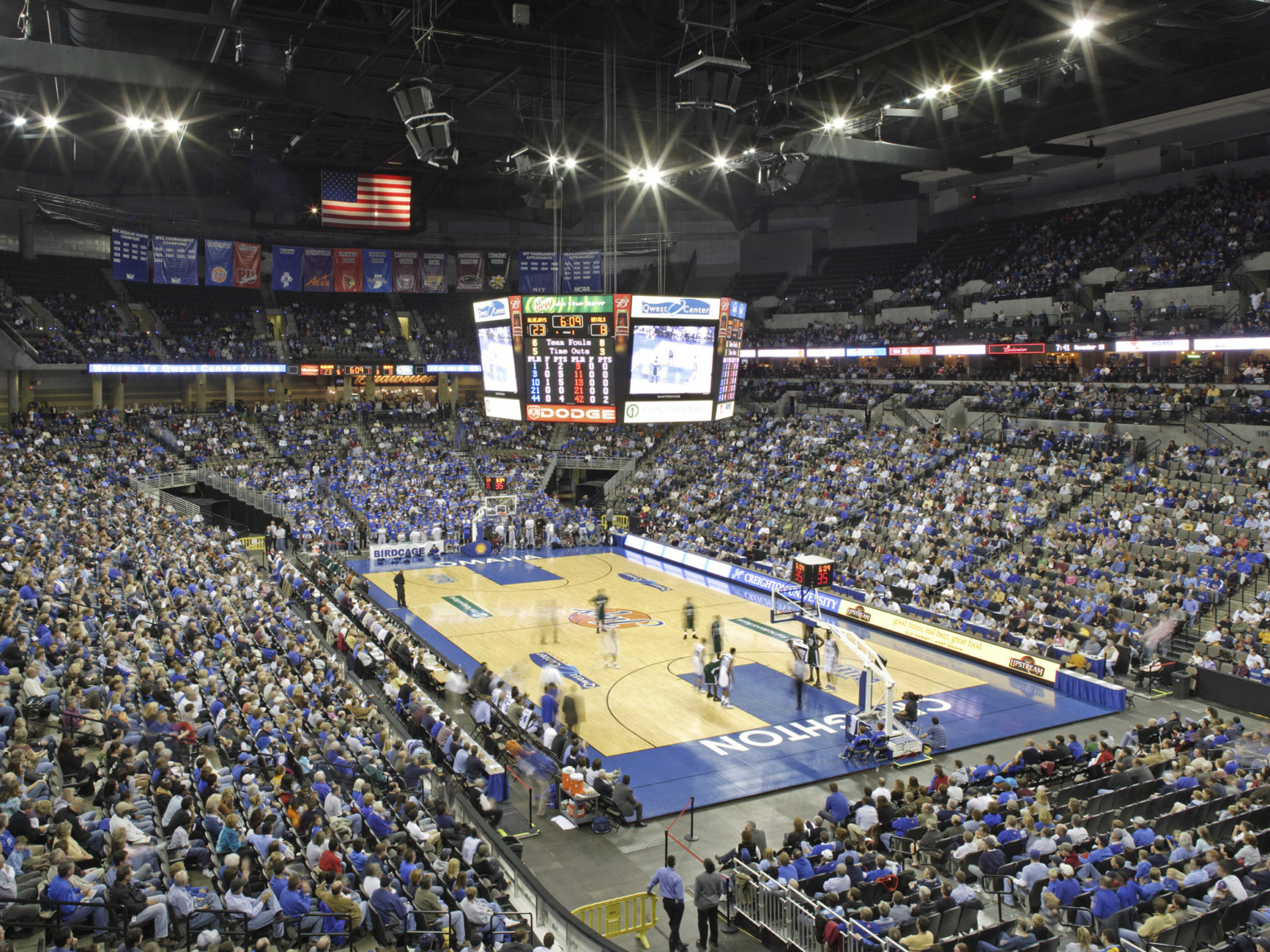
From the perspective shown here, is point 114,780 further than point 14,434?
No

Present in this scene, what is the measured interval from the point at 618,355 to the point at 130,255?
2802 cm

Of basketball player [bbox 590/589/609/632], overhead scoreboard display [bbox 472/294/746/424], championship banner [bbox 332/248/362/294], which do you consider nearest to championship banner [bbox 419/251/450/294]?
championship banner [bbox 332/248/362/294]

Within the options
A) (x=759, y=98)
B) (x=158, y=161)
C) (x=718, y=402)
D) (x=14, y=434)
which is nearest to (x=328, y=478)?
(x=14, y=434)

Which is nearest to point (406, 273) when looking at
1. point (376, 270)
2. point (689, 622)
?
point (376, 270)

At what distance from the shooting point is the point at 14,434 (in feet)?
119

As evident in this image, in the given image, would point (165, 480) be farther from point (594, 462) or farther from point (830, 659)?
point (830, 659)

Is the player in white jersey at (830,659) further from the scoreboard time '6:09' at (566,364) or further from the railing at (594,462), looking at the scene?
the railing at (594,462)

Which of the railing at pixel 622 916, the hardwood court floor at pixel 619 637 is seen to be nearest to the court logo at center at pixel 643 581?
the hardwood court floor at pixel 619 637

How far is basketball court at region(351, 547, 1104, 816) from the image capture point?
17.1 m

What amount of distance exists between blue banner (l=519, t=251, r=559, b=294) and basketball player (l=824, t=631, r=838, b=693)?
2874cm

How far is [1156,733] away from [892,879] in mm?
7700

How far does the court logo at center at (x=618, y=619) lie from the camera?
26391mm

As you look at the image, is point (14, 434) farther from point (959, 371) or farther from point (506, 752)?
point (959, 371)

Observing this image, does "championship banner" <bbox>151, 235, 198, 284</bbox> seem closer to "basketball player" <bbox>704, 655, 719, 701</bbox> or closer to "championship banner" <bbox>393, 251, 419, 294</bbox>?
"championship banner" <bbox>393, 251, 419, 294</bbox>
